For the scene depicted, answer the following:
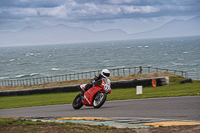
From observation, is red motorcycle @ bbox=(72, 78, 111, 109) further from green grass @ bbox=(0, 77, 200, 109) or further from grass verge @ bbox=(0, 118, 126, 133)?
green grass @ bbox=(0, 77, 200, 109)

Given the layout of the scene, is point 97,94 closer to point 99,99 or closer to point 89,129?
point 99,99

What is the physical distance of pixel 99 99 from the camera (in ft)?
33.4

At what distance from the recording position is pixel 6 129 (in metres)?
6.16

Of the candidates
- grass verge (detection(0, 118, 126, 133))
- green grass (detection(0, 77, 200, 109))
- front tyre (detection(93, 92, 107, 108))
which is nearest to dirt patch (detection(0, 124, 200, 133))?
grass verge (detection(0, 118, 126, 133))

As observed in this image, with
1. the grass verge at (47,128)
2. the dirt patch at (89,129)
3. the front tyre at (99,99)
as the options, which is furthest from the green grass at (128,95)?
the grass verge at (47,128)

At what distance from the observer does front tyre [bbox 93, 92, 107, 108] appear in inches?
389

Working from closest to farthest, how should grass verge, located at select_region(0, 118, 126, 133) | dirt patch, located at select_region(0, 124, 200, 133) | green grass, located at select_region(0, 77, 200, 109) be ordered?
dirt patch, located at select_region(0, 124, 200, 133) < grass verge, located at select_region(0, 118, 126, 133) < green grass, located at select_region(0, 77, 200, 109)

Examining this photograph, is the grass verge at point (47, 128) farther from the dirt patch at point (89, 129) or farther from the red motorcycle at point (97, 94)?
the red motorcycle at point (97, 94)

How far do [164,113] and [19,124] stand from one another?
4455mm

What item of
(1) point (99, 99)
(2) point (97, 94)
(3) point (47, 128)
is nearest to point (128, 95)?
(1) point (99, 99)

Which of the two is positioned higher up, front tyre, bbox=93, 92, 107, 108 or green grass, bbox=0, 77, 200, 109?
front tyre, bbox=93, 92, 107, 108

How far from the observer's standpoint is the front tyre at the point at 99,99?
9.89 m

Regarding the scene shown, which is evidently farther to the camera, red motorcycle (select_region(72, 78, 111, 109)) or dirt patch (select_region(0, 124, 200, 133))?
red motorcycle (select_region(72, 78, 111, 109))

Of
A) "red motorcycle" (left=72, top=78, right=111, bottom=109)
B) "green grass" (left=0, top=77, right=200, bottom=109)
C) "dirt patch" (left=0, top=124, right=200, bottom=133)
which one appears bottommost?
"green grass" (left=0, top=77, right=200, bottom=109)
